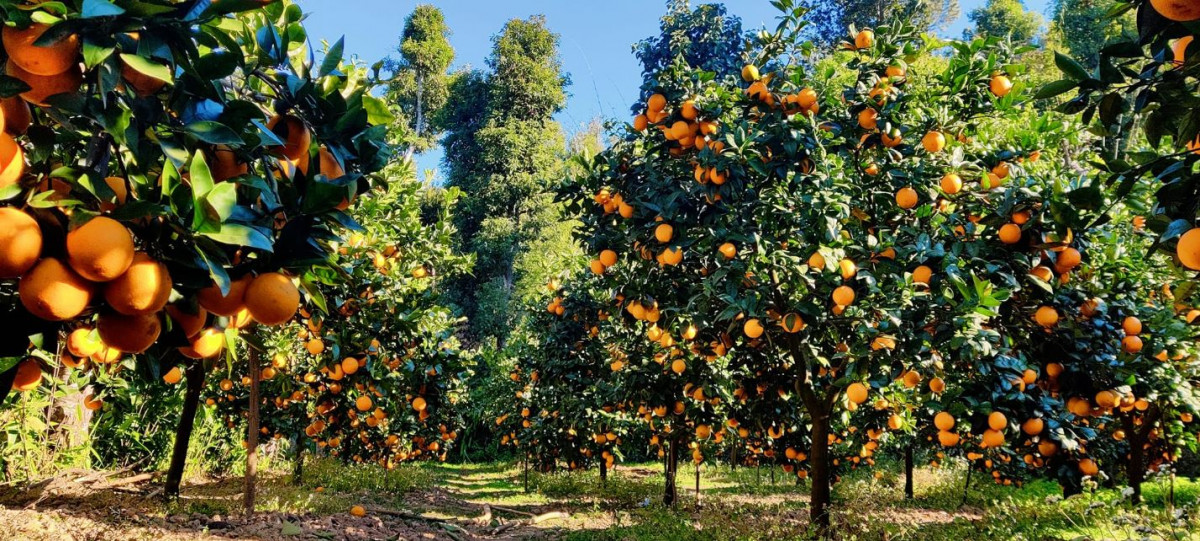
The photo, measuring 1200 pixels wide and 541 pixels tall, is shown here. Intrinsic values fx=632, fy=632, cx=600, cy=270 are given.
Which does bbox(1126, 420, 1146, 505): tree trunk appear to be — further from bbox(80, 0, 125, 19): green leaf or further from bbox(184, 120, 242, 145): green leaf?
bbox(80, 0, 125, 19): green leaf

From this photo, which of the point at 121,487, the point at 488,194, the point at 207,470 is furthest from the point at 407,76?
the point at 121,487

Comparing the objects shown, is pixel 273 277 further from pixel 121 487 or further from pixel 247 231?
pixel 121 487

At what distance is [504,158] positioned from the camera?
91.6ft

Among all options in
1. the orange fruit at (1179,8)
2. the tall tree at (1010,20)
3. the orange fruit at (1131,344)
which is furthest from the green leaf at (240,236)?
the tall tree at (1010,20)

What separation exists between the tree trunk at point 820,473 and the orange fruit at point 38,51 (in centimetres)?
469

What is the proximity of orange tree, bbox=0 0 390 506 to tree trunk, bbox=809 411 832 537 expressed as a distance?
4.22 meters

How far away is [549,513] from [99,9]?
8.47 meters

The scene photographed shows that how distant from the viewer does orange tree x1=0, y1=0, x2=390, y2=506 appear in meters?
0.99

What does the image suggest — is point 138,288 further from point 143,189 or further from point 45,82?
point 45,82

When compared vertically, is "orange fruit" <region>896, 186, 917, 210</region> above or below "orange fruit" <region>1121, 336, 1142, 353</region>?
above

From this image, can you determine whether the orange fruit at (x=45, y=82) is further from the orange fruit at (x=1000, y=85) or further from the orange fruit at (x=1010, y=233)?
the orange fruit at (x=1000, y=85)

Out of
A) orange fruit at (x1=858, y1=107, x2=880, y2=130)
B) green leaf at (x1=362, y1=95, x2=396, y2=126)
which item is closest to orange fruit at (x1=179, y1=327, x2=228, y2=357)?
green leaf at (x1=362, y1=95, x2=396, y2=126)

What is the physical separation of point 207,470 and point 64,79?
10.4 meters

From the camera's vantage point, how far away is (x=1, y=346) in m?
1.11
